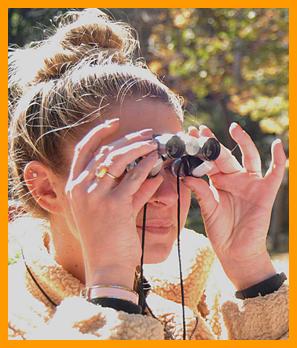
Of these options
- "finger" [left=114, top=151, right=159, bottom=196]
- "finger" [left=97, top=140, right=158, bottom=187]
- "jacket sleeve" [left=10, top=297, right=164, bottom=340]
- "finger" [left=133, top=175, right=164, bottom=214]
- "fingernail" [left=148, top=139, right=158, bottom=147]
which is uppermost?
"fingernail" [left=148, top=139, right=158, bottom=147]

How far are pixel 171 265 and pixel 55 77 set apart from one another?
737 mm

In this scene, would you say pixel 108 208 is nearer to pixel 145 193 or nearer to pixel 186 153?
pixel 145 193

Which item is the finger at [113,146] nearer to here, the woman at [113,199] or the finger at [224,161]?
the woman at [113,199]

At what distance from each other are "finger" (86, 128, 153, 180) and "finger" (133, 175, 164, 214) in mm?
112

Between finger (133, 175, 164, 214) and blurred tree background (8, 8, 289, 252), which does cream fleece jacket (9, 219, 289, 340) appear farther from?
blurred tree background (8, 8, 289, 252)

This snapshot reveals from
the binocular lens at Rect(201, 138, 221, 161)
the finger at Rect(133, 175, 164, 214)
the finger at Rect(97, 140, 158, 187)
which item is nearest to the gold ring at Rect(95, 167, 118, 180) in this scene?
the finger at Rect(97, 140, 158, 187)

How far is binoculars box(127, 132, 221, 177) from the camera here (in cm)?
168

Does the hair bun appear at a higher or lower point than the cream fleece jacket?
higher

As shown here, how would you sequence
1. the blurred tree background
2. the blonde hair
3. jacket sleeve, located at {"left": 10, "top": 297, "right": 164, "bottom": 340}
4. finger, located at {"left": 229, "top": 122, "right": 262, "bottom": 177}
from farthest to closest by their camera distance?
the blurred tree background < finger, located at {"left": 229, "top": 122, "right": 262, "bottom": 177} < the blonde hair < jacket sleeve, located at {"left": 10, "top": 297, "right": 164, "bottom": 340}

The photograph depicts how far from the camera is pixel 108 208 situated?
1586 mm

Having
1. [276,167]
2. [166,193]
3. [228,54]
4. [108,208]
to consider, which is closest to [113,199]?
[108,208]

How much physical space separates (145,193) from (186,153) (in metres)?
0.18

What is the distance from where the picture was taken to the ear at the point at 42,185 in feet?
6.32

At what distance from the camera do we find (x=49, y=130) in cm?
194
